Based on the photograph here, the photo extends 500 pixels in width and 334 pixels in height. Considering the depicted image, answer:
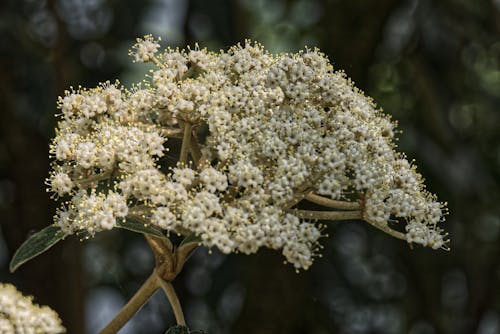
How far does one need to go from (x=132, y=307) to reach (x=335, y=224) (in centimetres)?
462

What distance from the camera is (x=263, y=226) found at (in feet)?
7.84

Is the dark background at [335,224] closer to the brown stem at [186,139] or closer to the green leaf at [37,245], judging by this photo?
the green leaf at [37,245]

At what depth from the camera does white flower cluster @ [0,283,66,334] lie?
2.41 meters

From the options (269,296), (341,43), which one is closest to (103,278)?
(269,296)

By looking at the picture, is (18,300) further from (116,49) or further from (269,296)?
(116,49)

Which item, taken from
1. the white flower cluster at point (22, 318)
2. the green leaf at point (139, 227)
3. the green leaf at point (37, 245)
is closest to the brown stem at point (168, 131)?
the green leaf at point (139, 227)

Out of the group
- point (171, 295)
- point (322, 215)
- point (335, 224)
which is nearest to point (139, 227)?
point (171, 295)

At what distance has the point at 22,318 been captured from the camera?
2430 mm

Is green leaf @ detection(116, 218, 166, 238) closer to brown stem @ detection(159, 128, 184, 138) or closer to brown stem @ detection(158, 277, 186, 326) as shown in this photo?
brown stem @ detection(158, 277, 186, 326)

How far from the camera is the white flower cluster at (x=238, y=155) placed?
8.04 feet

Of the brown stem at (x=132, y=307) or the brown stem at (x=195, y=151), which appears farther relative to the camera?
the brown stem at (x=195, y=151)

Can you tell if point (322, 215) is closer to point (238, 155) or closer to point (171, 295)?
point (238, 155)

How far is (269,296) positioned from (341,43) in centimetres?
229

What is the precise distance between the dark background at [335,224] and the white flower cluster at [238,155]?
3.35m
